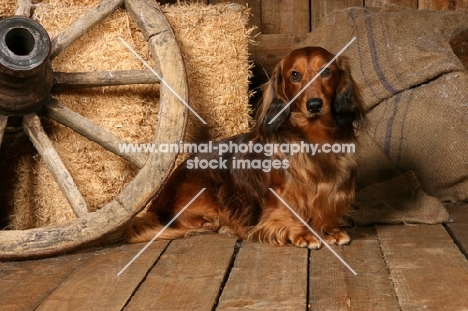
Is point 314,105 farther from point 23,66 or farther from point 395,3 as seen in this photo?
point 395,3

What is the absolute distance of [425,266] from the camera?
258 centimetres

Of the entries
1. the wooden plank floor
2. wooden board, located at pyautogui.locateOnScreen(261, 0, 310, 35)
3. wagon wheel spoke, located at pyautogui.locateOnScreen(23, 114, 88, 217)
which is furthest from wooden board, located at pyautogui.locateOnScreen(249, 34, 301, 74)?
wagon wheel spoke, located at pyautogui.locateOnScreen(23, 114, 88, 217)

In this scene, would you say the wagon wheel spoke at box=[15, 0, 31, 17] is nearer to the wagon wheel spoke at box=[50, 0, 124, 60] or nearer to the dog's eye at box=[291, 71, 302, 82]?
the wagon wheel spoke at box=[50, 0, 124, 60]

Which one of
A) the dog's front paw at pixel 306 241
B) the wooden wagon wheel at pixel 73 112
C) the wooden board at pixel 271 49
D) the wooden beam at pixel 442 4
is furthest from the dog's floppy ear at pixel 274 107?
the wooden beam at pixel 442 4

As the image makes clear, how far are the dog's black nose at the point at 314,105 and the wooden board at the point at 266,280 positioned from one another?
21.0 inches

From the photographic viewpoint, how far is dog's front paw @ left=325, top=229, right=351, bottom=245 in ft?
9.68

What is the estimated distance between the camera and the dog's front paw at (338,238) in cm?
295

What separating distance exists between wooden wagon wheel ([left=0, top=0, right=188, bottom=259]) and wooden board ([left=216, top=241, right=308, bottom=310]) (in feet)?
1.62

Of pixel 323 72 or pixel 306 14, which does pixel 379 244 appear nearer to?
pixel 323 72

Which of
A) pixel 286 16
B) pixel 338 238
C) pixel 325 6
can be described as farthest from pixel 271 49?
pixel 338 238

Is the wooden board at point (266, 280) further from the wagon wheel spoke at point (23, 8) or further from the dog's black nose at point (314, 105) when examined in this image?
the wagon wheel spoke at point (23, 8)

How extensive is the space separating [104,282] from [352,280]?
0.81 meters

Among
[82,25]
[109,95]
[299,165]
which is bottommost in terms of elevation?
[299,165]

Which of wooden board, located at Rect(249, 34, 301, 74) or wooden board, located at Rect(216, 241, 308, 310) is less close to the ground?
wooden board, located at Rect(249, 34, 301, 74)
